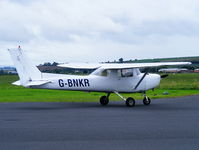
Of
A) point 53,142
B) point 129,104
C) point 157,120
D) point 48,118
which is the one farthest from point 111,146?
point 129,104

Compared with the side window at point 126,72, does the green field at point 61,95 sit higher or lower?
lower

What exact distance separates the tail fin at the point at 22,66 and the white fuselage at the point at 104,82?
3.01ft

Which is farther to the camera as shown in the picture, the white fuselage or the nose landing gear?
the white fuselage

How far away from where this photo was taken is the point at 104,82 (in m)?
20.8

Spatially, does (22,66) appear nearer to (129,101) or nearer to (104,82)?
(104,82)

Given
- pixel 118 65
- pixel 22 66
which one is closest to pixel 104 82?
pixel 118 65

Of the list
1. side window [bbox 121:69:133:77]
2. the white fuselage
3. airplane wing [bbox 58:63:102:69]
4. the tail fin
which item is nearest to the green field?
airplane wing [bbox 58:63:102:69]

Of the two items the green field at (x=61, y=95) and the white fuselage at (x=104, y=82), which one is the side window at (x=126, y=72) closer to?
the white fuselage at (x=104, y=82)

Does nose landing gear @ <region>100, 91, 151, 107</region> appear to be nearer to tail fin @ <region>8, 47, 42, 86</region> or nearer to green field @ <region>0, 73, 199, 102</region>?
green field @ <region>0, 73, 199, 102</region>

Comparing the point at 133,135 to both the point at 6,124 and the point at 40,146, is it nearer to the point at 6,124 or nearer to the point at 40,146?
the point at 40,146

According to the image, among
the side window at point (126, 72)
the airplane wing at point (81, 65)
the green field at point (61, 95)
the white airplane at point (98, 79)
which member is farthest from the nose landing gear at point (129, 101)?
the green field at point (61, 95)

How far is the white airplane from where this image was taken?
19.6 metres

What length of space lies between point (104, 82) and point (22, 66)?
420 cm

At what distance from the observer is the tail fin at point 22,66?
1955cm
